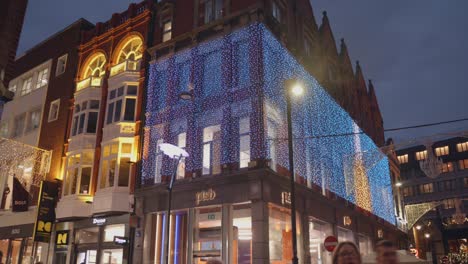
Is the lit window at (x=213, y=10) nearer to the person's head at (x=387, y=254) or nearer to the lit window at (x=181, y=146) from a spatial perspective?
the lit window at (x=181, y=146)

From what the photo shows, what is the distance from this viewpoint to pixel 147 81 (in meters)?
23.8

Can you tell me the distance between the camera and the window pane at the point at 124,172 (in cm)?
2288

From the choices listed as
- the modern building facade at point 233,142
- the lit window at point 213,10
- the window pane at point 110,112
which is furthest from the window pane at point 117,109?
the lit window at point 213,10

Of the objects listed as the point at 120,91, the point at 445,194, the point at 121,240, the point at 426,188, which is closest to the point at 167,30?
the point at 120,91

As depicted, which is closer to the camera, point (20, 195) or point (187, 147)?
point (187, 147)

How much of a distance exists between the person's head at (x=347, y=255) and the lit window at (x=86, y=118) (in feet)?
75.0

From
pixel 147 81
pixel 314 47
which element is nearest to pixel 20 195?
pixel 147 81

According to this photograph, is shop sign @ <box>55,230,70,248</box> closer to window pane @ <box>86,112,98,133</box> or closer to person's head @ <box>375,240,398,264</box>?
window pane @ <box>86,112,98,133</box>

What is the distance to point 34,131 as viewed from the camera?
98.7 ft

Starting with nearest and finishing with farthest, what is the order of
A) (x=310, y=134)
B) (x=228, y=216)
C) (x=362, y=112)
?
(x=228, y=216) < (x=310, y=134) < (x=362, y=112)

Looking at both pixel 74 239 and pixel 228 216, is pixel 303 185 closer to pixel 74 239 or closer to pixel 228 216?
pixel 228 216

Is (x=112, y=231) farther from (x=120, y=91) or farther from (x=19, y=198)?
(x=19, y=198)

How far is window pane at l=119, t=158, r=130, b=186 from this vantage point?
22875 mm

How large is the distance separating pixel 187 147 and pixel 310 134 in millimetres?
7084
